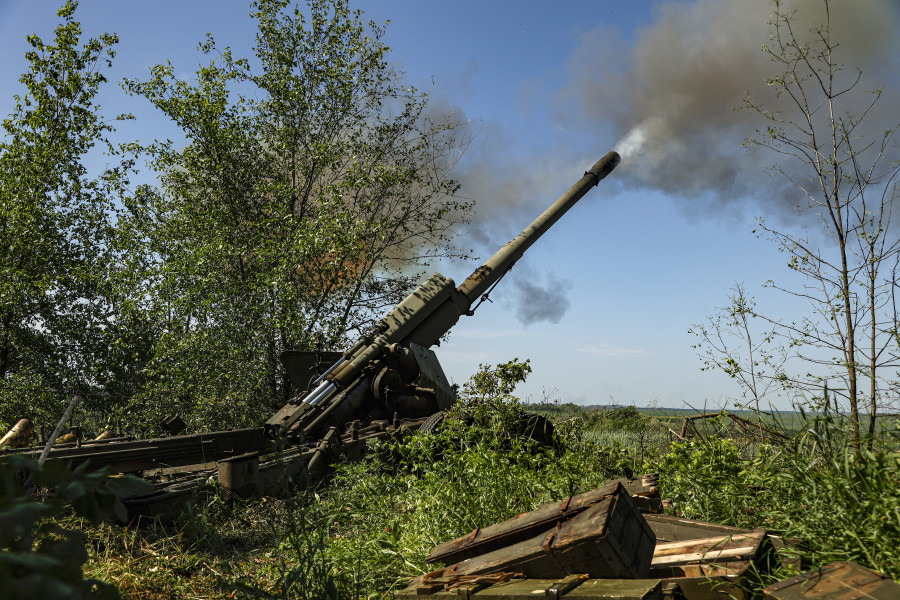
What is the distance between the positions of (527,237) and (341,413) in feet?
16.8

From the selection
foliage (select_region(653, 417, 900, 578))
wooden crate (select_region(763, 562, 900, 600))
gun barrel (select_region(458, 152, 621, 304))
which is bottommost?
wooden crate (select_region(763, 562, 900, 600))

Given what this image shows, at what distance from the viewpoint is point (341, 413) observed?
9.04m

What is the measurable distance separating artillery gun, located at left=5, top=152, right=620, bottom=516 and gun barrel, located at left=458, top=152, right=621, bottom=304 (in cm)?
2

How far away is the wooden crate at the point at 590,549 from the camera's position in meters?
2.94

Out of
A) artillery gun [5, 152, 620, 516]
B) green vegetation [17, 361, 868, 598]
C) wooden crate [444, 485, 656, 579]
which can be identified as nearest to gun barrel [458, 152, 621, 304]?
artillery gun [5, 152, 620, 516]

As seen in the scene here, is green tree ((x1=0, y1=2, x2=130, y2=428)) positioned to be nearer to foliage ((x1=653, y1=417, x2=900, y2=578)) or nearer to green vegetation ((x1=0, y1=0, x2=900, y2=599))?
green vegetation ((x1=0, y1=0, x2=900, y2=599))

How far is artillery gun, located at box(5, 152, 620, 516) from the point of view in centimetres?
626

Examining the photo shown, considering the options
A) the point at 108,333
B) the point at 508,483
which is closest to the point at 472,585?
the point at 508,483

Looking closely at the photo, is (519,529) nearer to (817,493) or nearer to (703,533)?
(703,533)

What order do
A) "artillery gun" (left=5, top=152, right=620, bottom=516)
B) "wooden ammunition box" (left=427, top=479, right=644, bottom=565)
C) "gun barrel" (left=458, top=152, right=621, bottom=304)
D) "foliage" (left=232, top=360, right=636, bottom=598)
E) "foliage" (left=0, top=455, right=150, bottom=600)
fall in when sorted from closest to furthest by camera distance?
"foliage" (left=0, top=455, right=150, bottom=600)
"wooden ammunition box" (left=427, top=479, right=644, bottom=565)
"foliage" (left=232, top=360, right=636, bottom=598)
"artillery gun" (left=5, top=152, right=620, bottom=516)
"gun barrel" (left=458, top=152, right=621, bottom=304)

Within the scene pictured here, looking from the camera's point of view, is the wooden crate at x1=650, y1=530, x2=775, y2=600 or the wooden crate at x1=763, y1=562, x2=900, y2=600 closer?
the wooden crate at x1=763, y1=562, x2=900, y2=600

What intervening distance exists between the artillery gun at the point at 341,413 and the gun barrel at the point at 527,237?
0.06 ft

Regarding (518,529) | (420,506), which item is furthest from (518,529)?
(420,506)

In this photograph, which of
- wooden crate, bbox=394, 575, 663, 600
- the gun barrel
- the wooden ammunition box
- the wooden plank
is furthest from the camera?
the gun barrel
